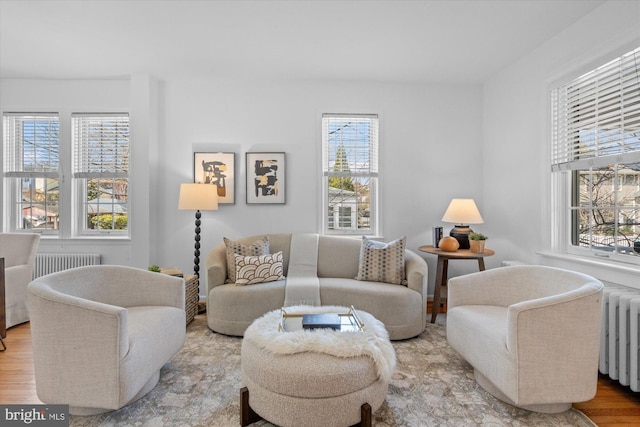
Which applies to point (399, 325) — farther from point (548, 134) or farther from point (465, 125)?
point (465, 125)

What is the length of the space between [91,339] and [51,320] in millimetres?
230

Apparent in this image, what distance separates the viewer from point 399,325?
3.00 metres

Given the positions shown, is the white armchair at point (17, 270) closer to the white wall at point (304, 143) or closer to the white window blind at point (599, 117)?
the white wall at point (304, 143)

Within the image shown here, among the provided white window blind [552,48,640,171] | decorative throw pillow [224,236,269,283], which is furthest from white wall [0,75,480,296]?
white window blind [552,48,640,171]

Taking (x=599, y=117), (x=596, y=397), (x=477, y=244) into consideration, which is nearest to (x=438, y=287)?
(x=477, y=244)

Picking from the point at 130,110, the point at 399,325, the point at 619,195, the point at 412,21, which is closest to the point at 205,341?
the point at 399,325

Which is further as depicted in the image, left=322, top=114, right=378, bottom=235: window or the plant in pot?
left=322, top=114, right=378, bottom=235: window

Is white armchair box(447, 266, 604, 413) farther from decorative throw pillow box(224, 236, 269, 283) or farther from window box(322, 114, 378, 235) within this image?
window box(322, 114, 378, 235)

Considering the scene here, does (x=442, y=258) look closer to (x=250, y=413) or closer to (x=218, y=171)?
(x=250, y=413)

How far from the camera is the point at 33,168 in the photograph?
424cm

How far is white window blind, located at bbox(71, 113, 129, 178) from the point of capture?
13.8 ft

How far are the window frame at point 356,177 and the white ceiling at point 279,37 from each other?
47cm

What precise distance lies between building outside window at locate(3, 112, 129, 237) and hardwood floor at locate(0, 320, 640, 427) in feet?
6.30

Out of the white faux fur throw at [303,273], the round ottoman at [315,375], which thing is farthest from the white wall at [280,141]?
the round ottoman at [315,375]
